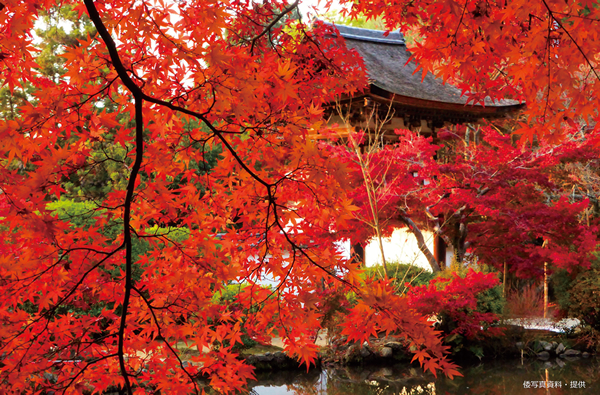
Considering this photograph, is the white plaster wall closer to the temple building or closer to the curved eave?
the temple building

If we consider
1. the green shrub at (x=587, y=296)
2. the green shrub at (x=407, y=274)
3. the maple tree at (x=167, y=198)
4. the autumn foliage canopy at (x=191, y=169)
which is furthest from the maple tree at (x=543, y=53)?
the green shrub at (x=407, y=274)

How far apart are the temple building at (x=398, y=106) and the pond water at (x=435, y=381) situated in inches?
71.3

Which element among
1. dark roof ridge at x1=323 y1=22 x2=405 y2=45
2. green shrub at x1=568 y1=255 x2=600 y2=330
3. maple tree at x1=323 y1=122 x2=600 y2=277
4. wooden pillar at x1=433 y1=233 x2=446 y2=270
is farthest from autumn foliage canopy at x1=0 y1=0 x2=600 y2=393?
dark roof ridge at x1=323 y1=22 x2=405 y2=45

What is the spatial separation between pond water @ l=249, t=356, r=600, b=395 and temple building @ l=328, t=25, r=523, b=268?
181 cm

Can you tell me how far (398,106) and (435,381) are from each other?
392cm

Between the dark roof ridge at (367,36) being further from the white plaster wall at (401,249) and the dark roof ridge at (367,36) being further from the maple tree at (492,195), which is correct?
the white plaster wall at (401,249)

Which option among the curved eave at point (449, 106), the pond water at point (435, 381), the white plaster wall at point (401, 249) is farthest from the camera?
the white plaster wall at point (401, 249)

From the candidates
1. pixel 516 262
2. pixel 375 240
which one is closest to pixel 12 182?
pixel 516 262

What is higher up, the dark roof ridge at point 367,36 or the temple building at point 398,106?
the dark roof ridge at point 367,36

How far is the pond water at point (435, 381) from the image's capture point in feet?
18.0

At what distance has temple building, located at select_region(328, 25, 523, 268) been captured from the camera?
7438mm

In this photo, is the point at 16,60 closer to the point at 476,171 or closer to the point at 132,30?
the point at 132,30

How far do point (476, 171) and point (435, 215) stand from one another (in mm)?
1368

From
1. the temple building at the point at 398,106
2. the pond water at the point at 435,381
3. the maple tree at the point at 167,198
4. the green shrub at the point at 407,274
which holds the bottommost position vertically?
the pond water at the point at 435,381
